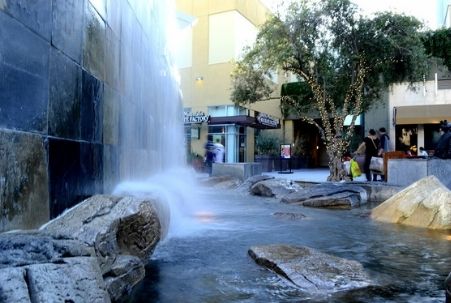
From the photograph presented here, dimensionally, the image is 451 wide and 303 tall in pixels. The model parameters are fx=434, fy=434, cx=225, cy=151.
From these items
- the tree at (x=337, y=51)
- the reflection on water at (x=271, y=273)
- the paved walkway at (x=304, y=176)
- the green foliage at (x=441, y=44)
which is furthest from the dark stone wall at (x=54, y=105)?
the green foliage at (x=441, y=44)

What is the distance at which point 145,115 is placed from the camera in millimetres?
8086

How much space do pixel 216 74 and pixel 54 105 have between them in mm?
24752

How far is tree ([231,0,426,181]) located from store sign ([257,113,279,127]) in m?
8.46

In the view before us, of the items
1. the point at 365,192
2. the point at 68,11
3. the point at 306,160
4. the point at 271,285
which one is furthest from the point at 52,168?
the point at 306,160

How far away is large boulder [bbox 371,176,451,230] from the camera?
681 centimetres

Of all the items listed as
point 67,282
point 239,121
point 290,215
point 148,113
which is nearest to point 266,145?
point 239,121

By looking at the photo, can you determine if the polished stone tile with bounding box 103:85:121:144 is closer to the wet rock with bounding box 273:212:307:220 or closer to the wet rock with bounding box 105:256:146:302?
the wet rock with bounding box 105:256:146:302

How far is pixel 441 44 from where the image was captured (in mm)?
22031

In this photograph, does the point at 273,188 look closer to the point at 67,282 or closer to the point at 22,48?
the point at 22,48

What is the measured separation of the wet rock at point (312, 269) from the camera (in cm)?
355

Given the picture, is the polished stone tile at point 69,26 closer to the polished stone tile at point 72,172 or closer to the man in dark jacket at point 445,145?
the polished stone tile at point 72,172

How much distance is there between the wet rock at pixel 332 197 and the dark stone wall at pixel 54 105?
5359 millimetres

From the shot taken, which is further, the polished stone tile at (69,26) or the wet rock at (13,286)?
the polished stone tile at (69,26)

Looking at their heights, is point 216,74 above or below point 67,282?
above
